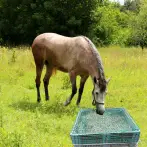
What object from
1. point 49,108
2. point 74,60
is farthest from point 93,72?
point 49,108

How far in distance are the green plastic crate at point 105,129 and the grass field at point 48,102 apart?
0.50 m

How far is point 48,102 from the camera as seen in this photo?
386 inches

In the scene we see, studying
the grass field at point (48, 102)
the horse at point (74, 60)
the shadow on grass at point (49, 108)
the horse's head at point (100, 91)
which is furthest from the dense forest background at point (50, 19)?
the horse's head at point (100, 91)

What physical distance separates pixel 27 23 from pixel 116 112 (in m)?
29.6

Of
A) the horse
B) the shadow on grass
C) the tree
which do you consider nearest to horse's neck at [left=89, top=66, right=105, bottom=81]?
the horse

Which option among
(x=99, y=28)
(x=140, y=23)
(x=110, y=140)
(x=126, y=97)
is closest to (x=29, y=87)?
(x=126, y=97)

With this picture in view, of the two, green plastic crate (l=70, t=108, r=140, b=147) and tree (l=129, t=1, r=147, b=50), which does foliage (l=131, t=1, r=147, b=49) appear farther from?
green plastic crate (l=70, t=108, r=140, b=147)

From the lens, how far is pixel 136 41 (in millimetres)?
37406

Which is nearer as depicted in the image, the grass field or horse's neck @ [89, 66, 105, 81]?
the grass field

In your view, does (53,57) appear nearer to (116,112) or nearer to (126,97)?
(126,97)

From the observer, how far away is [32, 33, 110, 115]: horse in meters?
8.20

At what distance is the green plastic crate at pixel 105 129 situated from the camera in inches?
172

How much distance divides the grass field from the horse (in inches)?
27.6

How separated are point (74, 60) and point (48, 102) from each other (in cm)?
128
